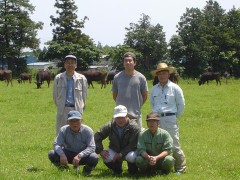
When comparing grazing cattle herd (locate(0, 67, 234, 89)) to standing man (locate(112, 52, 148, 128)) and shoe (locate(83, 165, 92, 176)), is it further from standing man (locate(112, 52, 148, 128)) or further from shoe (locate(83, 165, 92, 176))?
shoe (locate(83, 165, 92, 176))

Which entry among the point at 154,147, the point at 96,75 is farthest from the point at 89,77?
the point at 154,147

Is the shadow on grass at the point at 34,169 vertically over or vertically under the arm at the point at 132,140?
under

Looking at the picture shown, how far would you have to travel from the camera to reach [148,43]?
200ft

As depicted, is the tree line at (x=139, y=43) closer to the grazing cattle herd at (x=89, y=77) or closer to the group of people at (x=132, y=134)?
the grazing cattle herd at (x=89, y=77)

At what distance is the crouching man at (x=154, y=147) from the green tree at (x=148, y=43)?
173 feet

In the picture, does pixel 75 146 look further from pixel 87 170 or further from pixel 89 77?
pixel 89 77

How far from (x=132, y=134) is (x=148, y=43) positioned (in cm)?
5303

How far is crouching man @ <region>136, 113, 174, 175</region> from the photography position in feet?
26.7

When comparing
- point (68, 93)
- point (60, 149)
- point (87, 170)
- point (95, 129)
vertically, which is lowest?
point (95, 129)

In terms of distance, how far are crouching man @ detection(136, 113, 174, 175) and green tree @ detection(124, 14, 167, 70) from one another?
2079 inches

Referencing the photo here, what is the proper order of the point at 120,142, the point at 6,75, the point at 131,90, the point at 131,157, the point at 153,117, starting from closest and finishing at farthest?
the point at 153,117 → the point at 131,157 → the point at 120,142 → the point at 131,90 → the point at 6,75

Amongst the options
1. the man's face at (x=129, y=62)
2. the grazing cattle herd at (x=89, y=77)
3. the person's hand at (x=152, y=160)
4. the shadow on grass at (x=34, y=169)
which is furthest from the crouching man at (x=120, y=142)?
the grazing cattle herd at (x=89, y=77)

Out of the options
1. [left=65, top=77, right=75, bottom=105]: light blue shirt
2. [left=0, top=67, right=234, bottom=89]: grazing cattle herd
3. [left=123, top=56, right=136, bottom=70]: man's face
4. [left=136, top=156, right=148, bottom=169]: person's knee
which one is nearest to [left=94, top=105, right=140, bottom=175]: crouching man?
[left=136, top=156, right=148, bottom=169]: person's knee

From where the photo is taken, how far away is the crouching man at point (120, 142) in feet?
27.4
